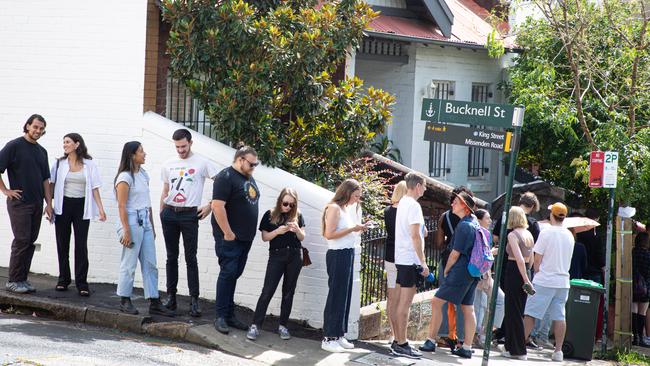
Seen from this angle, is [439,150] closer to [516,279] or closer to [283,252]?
[516,279]

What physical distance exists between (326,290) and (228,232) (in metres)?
1.43

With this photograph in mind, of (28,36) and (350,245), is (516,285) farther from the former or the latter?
(28,36)

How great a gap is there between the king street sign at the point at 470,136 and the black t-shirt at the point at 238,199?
197 centimetres

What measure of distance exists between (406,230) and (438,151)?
8531mm

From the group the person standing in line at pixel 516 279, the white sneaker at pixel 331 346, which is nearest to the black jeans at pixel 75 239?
the white sneaker at pixel 331 346

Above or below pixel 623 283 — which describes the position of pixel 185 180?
above

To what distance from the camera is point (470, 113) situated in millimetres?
9305

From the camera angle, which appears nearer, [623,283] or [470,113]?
[470,113]

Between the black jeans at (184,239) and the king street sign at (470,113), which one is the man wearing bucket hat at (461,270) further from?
the black jeans at (184,239)

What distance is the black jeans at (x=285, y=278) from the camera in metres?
8.96

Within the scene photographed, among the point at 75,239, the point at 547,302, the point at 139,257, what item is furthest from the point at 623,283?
the point at 75,239

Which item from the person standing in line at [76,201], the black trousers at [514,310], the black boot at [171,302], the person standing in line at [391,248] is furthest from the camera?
the black trousers at [514,310]

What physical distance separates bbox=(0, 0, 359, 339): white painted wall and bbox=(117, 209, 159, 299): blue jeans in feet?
3.23

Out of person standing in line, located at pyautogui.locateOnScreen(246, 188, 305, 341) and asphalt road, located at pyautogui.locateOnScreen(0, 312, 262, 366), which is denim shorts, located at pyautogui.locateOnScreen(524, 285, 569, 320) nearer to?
person standing in line, located at pyautogui.locateOnScreen(246, 188, 305, 341)
